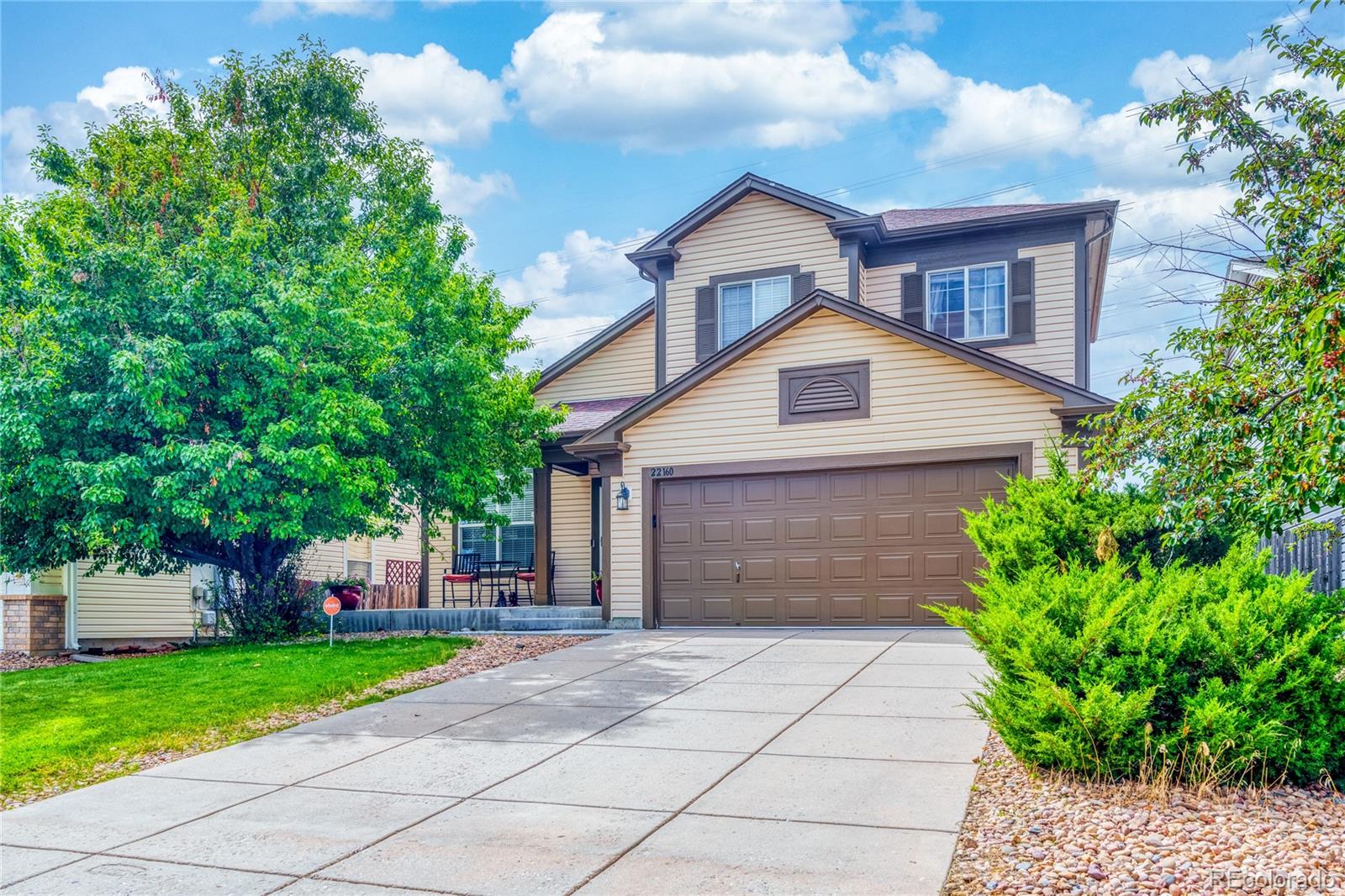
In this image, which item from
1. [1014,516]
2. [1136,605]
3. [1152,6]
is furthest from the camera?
[1152,6]

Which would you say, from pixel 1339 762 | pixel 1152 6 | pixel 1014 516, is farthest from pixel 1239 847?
pixel 1152 6

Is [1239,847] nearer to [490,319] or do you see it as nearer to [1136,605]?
[1136,605]

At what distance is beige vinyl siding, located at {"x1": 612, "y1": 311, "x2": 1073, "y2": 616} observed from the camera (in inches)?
525

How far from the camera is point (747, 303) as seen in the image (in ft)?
57.0

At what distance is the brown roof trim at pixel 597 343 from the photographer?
19.1 metres

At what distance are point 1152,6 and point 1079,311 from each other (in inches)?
199

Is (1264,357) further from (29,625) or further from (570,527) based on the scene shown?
(29,625)

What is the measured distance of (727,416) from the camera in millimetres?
14711

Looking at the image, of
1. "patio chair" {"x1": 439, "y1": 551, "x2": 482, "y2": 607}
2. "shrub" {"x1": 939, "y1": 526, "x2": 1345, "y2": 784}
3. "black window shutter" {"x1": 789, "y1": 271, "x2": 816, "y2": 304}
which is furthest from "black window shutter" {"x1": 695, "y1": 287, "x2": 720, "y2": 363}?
"shrub" {"x1": 939, "y1": 526, "x2": 1345, "y2": 784}

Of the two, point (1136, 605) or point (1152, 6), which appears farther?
point (1152, 6)

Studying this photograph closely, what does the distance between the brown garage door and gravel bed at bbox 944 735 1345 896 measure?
793cm

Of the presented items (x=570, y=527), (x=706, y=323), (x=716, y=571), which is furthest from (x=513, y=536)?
(x=716, y=571)

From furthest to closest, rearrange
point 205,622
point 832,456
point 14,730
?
1. point 205,622
2. point 832,456
3. point 14,730

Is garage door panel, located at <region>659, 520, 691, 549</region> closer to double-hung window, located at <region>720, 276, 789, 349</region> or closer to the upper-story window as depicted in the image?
double-hung window, located at <region>720, 276, 789, 349</region>
